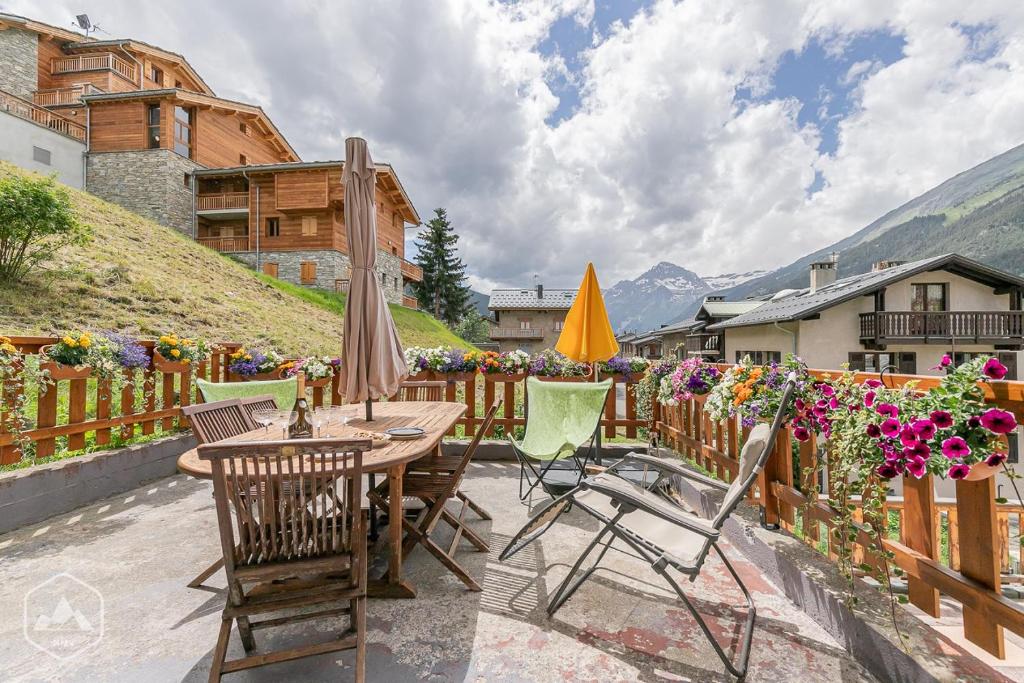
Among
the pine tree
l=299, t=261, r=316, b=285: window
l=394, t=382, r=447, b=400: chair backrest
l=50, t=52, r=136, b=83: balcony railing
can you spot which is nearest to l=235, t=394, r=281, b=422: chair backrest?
l=394, t=382, r=447, b=400: chair backrest

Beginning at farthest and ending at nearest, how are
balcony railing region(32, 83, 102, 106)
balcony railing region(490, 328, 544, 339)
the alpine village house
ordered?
balcony railing region(490, 328, 544, 339) < balcony railing region(32, 83, 102, 106) < the alpine village house

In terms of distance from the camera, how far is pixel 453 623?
1942mm

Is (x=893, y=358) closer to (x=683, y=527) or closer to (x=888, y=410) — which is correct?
(x=888, y=410)

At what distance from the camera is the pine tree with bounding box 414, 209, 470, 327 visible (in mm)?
34406

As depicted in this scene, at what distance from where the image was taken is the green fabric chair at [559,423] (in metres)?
3.49

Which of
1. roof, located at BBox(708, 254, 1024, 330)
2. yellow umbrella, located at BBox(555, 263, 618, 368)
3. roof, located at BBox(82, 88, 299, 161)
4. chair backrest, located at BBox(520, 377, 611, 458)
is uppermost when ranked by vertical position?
roof, located at BBox(82, 88, 299, 161)

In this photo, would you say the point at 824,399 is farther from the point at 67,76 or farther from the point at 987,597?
the point at 67,76

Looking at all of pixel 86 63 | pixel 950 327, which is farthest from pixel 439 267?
pixel 950 327

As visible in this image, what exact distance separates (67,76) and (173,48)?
4.96m

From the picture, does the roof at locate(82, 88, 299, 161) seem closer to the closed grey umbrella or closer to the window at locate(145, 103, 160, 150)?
the window at locate(145, 103, 160, 150)

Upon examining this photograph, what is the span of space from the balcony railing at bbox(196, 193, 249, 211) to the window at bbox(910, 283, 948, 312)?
1092 inches

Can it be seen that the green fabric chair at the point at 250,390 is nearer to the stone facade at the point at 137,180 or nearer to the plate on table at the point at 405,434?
the plate on table at the point at 405,434

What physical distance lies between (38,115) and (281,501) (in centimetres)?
2745

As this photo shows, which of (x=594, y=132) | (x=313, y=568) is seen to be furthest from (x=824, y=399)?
(x=594, y=132)
